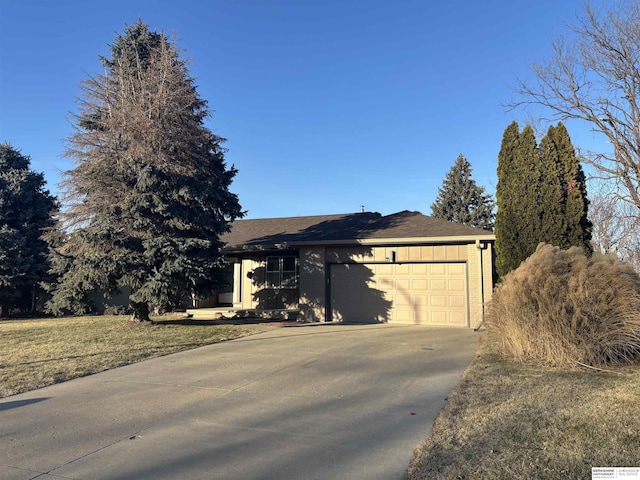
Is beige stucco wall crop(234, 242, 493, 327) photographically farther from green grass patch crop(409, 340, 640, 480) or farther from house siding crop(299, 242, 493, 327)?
green grass patch crop(409, 340, 640, 480)

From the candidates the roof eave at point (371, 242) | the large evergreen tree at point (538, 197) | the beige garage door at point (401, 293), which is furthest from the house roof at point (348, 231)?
the large evergreen tree at point (538, 197)

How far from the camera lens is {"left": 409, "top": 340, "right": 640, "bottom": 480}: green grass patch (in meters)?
3.74

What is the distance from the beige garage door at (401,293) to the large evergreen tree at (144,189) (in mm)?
4502

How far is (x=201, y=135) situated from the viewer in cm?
1470

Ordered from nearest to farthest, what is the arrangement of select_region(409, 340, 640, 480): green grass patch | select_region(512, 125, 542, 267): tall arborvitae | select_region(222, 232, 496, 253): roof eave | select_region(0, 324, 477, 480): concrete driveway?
select_region(409, 340, 640, 480): green grass patch
select_region(0, 324, 477, 480): concrete driveway
select_region(512, 125, 542, 267): tall arborvitae
select_region(222, 232, 496, 253): roof eave

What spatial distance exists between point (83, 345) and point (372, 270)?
9093 millimetres

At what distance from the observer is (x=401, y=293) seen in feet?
48.8

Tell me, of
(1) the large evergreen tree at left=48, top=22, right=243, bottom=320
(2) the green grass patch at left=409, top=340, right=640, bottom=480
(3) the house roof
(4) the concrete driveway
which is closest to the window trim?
(3) the house roof

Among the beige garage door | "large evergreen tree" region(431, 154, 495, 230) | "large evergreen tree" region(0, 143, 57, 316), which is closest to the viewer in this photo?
the beige garage door

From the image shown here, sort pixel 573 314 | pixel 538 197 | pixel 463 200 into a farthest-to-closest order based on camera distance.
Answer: pixel 463 200
pixel 538 197
pixel 573 314

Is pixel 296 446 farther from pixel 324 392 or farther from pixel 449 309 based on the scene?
pixel 449 309

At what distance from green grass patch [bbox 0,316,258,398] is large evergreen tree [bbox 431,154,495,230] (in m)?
32.4

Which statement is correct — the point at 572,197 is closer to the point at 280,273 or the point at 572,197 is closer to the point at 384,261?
the point at 384,261

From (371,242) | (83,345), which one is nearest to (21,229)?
(83,345)
